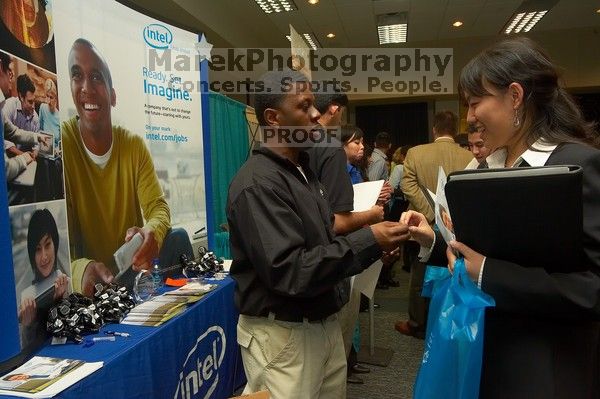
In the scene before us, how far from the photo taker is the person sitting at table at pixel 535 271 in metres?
0.85

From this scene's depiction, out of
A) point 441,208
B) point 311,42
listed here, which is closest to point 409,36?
point 311,42

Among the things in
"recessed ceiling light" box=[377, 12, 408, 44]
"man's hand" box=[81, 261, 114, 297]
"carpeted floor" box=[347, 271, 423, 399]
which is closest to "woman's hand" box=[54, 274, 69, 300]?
"man's hand" box=[81, 261, 114, 297]

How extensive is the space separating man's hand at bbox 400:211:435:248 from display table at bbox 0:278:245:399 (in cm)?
104

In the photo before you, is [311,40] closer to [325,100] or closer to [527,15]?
[527,15]

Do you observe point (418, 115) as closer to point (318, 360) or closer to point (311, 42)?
point (311, 42)

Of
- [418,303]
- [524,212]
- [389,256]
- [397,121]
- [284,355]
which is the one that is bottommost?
[418,303]

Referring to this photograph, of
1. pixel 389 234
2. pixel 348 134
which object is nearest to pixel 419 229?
pixel 389 234

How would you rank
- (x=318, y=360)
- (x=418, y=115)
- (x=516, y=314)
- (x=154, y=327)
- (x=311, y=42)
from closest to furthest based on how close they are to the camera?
(x=516, y=314) < (x=318, y=360) < (x=154, y=327) < (x=311, y=42) < (x=418, y=115)

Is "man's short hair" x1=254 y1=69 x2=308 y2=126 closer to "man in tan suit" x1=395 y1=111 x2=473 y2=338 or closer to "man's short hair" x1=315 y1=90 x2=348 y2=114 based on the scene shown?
"man's short hair" x1=315 y1=90 x2=348 y2=114

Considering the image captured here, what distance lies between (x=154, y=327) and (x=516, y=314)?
1.33 metres

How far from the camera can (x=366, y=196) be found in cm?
221

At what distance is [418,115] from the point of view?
34.5 ft

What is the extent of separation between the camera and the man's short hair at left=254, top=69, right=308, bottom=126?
1.53 m

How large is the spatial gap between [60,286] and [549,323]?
160 cm
